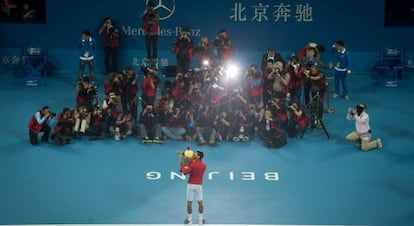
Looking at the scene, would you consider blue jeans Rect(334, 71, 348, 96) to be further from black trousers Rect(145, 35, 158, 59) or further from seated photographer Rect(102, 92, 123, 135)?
seated photographer Rect(102, 92, 123, 135)

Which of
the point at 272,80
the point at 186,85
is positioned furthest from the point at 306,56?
the point at 186,85

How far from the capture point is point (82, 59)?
31.7 m

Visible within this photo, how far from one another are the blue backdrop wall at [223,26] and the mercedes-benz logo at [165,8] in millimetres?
34

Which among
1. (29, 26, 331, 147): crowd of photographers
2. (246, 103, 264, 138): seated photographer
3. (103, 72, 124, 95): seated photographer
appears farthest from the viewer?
(103, 72, 124, 95): seated photographer

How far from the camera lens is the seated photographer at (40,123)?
26703 mm

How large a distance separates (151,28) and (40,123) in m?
6.54

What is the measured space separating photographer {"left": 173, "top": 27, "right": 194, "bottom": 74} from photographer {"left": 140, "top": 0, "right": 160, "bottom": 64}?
88cm

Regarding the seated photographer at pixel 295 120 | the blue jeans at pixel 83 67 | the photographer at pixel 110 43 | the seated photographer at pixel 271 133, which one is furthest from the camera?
the photographer at pixel 110 43

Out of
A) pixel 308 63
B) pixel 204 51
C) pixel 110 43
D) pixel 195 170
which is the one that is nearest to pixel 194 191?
pixel 195 170

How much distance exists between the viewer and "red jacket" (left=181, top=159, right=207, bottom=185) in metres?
21.5

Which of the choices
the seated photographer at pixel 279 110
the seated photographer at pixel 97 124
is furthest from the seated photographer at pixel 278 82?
the seated photographer at pixel 97 124

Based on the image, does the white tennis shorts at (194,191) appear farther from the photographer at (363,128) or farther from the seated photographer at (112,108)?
the photographer at (363,128)

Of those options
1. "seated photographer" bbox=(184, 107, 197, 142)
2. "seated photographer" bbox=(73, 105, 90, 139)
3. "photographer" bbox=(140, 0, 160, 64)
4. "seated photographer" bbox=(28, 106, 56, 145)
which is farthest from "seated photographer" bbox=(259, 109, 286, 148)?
"photographer" bbox=(140, 0, 160, 64)

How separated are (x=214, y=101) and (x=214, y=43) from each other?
13.5 ft
